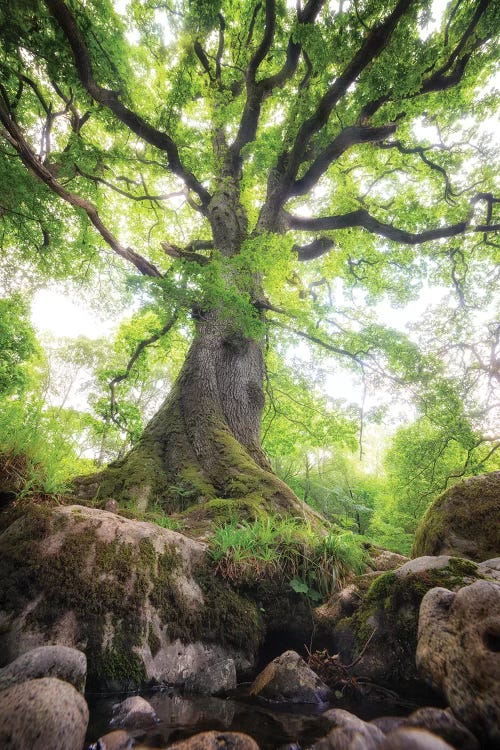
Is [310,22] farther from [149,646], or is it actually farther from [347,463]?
[347,463]

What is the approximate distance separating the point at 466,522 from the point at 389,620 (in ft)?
5.38

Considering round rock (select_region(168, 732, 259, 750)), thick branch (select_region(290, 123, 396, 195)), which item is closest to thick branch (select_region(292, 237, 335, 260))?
thick branch (select_region(290, 123, 396, 195))

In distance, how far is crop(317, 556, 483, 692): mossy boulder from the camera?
2.12 meters

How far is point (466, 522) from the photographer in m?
3.37

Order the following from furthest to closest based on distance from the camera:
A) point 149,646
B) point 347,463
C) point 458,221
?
point 347,463 → point 458,221 → point 149,646

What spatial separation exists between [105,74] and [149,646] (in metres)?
6.84

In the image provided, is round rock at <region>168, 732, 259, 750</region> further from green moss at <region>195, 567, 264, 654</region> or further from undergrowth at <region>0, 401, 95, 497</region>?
undergrowth at <region>0, 401, 95, 497</region>

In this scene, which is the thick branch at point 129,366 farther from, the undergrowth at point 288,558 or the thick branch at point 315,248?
the thick branch at point 315,248

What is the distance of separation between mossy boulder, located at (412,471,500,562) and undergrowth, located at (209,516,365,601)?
93cm

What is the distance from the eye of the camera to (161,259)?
24.8 feet

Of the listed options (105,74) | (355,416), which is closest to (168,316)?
(105,74)

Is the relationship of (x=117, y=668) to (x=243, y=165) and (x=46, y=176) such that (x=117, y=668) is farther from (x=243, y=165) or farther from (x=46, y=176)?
(x=243, y=165)

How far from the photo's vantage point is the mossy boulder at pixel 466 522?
3.21 m

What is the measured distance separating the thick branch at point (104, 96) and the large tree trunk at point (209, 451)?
321 cm
